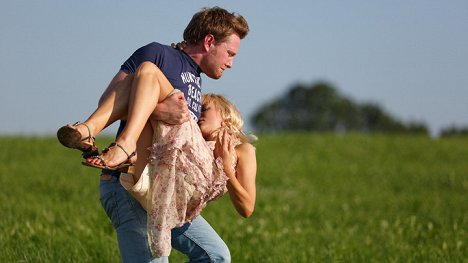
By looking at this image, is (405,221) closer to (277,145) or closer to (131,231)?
(131,231)

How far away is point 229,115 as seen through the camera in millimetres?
5137

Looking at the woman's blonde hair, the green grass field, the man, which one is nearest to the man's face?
the man

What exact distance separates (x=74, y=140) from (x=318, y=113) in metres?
90.2

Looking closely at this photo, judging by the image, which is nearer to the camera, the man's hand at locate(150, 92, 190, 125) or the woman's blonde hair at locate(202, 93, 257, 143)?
the man's hand at locate(150, 92, 190, 125)

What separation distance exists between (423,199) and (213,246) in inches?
460

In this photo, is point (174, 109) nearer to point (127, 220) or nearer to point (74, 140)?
point (74, 140)

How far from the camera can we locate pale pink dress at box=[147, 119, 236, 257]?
15.7ft

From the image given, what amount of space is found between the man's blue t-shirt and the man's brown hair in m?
0.14

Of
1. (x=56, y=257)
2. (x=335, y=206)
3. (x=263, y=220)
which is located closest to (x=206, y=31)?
(x=56, y=257)

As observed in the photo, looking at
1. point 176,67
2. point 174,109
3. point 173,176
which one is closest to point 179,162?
point 173,176

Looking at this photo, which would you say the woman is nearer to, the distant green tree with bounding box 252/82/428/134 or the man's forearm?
the man's forearm

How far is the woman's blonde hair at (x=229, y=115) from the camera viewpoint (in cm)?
513

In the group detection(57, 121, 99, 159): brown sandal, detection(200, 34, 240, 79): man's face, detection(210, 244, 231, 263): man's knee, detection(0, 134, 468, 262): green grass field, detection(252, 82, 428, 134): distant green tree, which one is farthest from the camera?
detection(252, 82, 428, 134): distant green tree

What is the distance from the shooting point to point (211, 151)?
497cm
